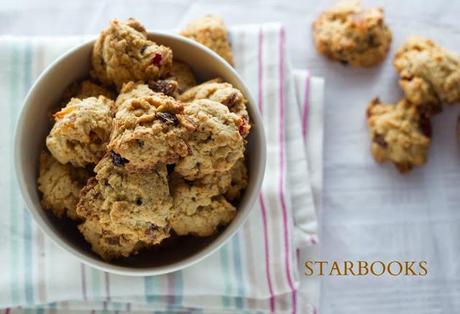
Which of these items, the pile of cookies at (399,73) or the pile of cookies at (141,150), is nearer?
the pile of cookies at (141,150)

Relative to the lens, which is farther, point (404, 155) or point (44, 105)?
point (404, 155)

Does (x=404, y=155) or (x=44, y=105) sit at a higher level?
(x=44, y=105)

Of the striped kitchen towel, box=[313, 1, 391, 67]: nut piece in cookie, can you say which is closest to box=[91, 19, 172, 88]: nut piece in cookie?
the striped kitchen towel

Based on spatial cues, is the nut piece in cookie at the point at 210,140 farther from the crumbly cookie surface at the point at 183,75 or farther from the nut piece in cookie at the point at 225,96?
the crumbly cookie surface at the point at 183,75

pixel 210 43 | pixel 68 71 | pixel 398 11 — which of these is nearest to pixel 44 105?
pixel 68 71

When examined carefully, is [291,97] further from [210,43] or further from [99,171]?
[99,171]

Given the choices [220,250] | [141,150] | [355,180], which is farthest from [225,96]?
[355,180]

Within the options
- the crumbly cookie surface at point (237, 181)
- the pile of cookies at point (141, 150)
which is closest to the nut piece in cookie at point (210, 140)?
the pile of cookies at point (141, 150)
